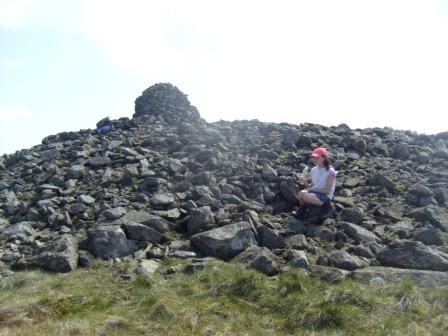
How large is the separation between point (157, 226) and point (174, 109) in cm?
1230

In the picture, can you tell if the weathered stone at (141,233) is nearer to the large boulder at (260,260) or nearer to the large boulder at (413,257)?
the large boulder at (260,260)

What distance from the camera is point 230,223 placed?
1147 cm

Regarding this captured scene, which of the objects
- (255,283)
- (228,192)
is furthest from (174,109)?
(255,283)

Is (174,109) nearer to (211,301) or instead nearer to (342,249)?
(342,249)

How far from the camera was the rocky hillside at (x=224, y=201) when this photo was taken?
10.1 m

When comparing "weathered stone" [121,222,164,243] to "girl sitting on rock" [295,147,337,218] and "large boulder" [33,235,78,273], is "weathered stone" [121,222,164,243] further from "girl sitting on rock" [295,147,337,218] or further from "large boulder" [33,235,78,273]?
"girl sitting on rock" [295,147,337,218]

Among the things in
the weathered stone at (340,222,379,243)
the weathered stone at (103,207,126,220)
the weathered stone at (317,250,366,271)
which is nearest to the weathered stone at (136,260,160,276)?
the weathered stone at (103,207,126,220)

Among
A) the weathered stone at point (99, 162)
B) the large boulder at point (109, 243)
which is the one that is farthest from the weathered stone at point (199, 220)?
the weathered stone at point (99, 162)

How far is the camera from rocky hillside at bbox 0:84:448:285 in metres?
10.1

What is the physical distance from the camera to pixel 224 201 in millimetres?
13156

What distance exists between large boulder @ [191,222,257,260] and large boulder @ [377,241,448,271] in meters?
2.82

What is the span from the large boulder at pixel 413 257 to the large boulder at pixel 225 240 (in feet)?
9.25

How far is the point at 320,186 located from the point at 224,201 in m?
2.63

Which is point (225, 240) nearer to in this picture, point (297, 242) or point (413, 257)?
point (297, 242)
